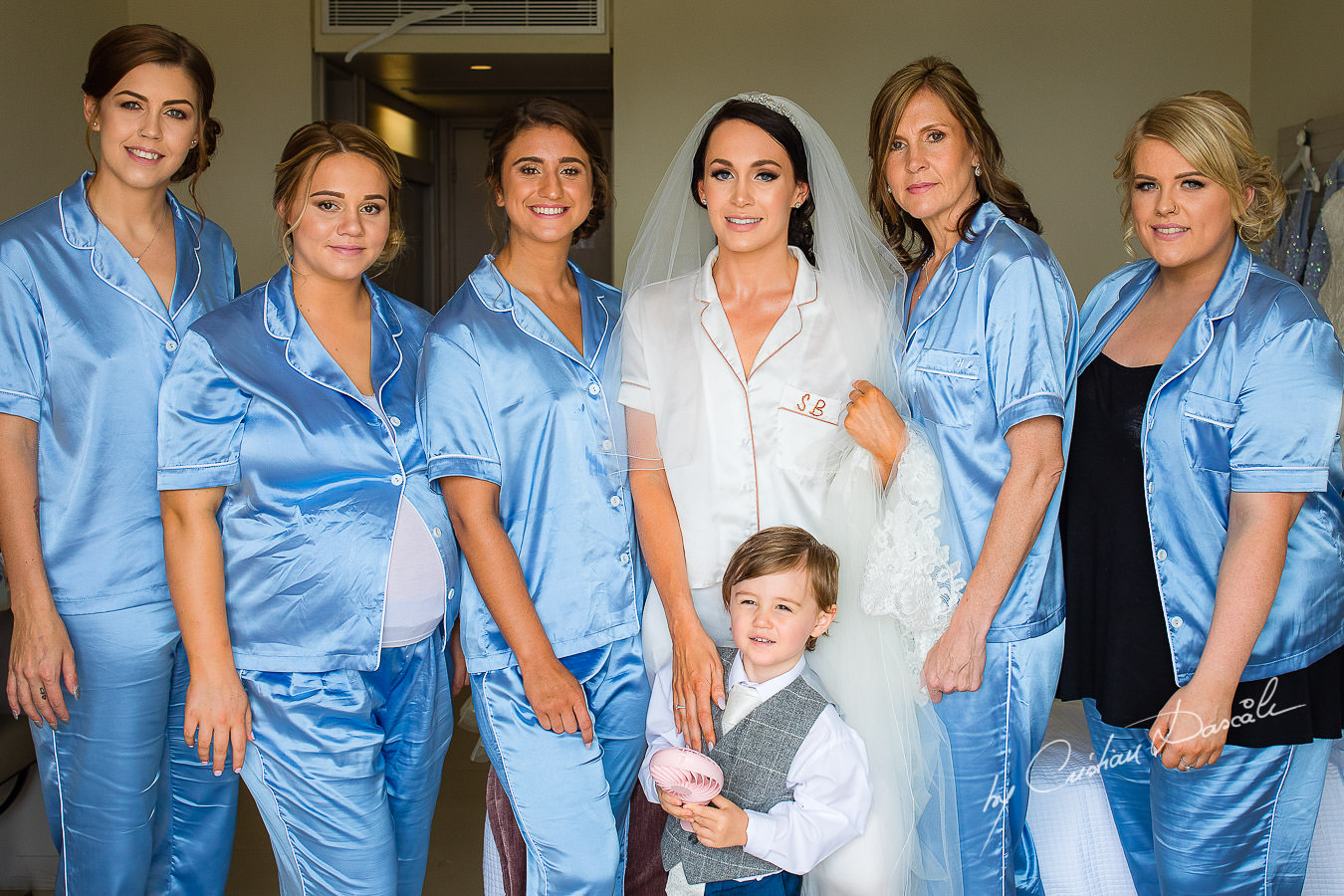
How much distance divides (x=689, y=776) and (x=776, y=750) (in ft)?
0.59

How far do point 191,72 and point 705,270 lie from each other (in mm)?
1086

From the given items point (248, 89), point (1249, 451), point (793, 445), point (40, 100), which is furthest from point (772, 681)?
point (248, 89)

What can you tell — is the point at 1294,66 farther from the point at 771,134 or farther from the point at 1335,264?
the point at 771,134

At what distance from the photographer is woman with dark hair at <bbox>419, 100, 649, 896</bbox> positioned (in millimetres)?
1954

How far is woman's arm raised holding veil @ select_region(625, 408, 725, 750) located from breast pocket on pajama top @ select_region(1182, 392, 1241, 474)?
906 millimetres

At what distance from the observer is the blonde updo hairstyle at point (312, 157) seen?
78.8 inches

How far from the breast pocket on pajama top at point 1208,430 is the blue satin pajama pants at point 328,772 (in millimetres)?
1429

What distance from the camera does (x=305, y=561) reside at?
6.23 ft

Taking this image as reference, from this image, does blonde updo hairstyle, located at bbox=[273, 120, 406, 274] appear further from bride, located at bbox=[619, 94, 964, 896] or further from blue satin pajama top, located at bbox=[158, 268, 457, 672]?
bride, located at bbox=[619, 94, 964, 896]

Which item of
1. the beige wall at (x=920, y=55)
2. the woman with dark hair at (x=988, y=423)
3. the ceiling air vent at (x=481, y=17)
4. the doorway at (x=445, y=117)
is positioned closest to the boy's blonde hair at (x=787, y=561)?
the woman with dark hair at (x=988, y=423)

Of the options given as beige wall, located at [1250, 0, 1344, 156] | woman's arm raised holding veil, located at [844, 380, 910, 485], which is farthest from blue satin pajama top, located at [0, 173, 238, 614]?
beige wall, located at [1250, 0, 1344, 156]

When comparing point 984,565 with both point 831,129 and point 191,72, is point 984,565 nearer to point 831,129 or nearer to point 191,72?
A: point 191,72

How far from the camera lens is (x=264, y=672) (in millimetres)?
1926

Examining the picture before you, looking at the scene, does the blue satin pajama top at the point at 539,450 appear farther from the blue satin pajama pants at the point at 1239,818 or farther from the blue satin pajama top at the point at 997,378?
the blue satin pajama pants at the point at 1239,818
